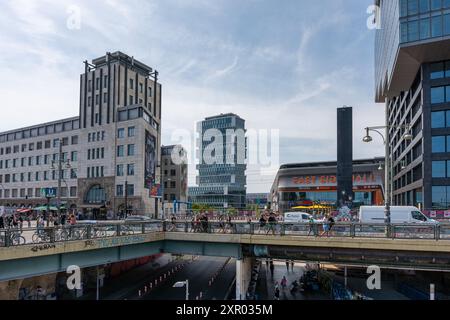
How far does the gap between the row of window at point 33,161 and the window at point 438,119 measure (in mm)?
64794

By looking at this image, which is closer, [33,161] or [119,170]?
[119,170]

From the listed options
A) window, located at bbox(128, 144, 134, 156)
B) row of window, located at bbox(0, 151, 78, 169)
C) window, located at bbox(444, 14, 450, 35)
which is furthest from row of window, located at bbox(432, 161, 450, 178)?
row of window, located at bbox(0, 151, 78, 169)

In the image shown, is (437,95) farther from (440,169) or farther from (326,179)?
(326,179)

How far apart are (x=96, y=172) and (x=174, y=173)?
3128cm

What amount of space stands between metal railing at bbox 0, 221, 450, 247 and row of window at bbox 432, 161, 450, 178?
32217mm

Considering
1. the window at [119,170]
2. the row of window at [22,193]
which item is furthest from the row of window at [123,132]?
the row of window at [22,193]

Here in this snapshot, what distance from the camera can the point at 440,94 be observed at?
48.0 metres

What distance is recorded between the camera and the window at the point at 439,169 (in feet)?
153

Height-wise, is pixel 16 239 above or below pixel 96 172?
below

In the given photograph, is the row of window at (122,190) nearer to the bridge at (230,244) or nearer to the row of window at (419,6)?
the bridge at (230,244)

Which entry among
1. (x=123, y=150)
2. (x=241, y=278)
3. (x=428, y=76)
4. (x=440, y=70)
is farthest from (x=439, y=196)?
(x=123, y=150)
